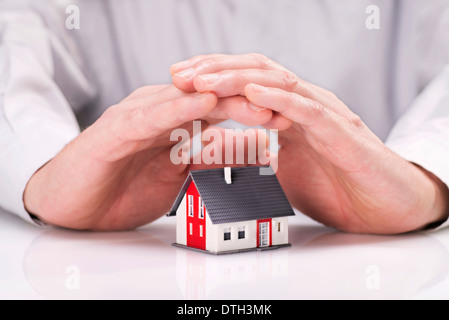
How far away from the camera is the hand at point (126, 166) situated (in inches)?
29.4

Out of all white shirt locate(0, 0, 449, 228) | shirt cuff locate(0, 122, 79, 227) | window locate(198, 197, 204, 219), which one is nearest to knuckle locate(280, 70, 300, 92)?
window locate(198, 197, 204, 219)

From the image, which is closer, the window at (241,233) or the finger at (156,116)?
the finger at (156,116)

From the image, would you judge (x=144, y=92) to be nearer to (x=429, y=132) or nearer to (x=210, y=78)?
(x=210, y=78)

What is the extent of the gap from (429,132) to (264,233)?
44 cm

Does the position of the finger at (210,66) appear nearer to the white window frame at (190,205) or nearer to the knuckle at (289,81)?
the knuckle at (289,81)

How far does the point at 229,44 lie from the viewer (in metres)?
1.52

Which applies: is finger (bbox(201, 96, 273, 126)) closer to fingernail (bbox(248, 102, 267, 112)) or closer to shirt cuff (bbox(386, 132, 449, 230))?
fingernail (bbox(248, 102, 267, 112))

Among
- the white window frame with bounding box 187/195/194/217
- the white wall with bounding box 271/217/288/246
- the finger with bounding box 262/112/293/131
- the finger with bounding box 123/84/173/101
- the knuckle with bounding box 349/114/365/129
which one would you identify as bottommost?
the white wall with bounding box 271/217/288/246

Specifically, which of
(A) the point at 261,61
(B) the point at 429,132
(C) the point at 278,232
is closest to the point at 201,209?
(C) the point at 278,232

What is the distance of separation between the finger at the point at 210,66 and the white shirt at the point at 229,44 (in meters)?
0.61

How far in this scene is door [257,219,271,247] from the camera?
857 mm

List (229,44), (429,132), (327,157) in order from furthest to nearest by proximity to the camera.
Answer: (229,44), (429,132), (327,157)

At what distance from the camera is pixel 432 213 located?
927mm

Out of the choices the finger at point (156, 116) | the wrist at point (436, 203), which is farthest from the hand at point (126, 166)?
the wrist at point (436, 203)
